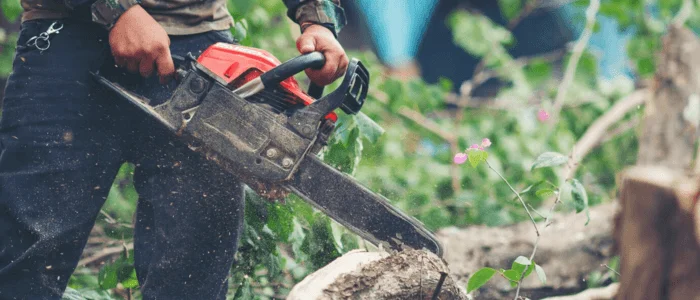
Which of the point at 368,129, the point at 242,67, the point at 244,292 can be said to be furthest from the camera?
the point at 368,129

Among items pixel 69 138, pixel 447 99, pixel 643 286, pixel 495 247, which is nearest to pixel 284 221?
pixel 69 138

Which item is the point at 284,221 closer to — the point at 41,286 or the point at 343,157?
the point at 343,157

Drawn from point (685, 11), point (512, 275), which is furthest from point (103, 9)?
point (685, 11)

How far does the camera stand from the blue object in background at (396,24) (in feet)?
20.1

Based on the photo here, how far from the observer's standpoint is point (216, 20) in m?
1.93

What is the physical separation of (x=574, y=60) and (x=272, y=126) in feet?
10.3

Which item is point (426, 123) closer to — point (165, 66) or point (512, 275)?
point (512, 275)

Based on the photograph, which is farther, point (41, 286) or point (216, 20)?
point (216, 20)

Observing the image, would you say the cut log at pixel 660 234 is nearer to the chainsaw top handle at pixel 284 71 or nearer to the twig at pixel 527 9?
the chainsaw top handle at pixel 284 71

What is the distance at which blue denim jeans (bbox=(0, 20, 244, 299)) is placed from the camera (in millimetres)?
1562

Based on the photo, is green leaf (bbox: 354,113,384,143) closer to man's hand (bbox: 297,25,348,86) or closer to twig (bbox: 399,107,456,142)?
man's hand (bbox: 297,25,348,86)

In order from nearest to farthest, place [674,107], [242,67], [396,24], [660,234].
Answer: [660,234] → [242,67] → [674,107] → [396,24]

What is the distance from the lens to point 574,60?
432cm

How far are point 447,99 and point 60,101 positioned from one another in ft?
9.96
